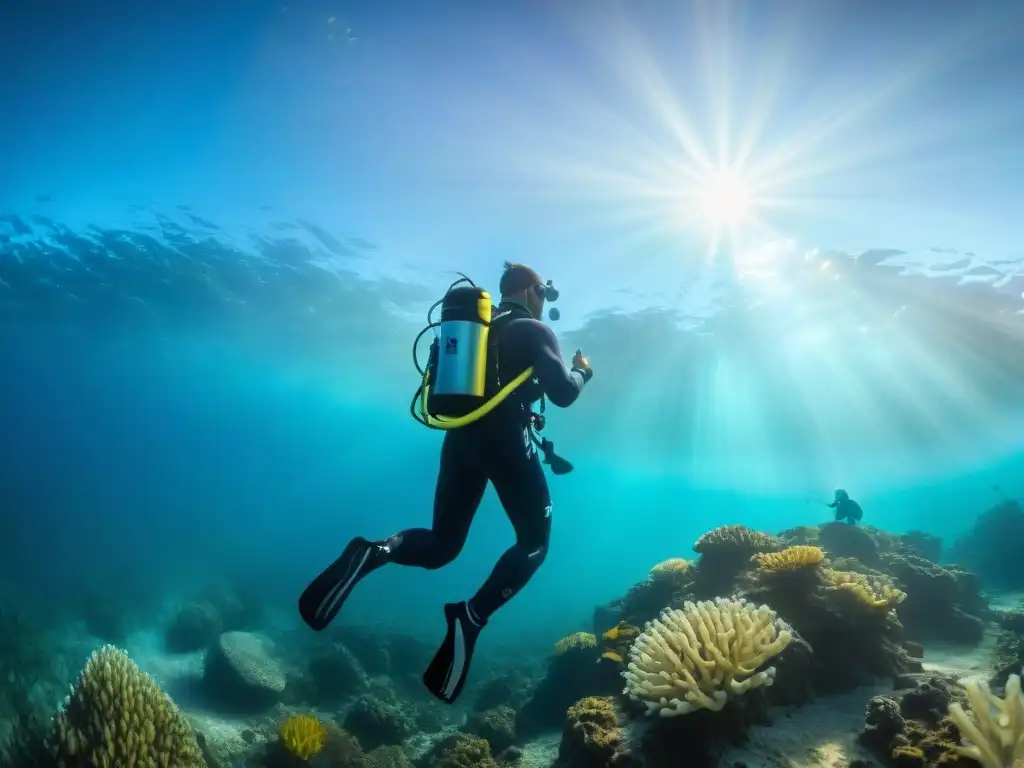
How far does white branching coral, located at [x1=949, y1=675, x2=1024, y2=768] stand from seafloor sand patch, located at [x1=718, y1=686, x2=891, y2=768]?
87 cm

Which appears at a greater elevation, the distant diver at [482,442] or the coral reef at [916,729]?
the distant diver at [482,442]

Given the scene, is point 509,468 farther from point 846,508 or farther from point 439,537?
point 846,508

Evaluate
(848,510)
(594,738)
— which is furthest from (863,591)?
(848,510)

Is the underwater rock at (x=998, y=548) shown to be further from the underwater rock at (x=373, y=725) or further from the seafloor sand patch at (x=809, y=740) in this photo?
the underwater rock at (x=373, y=725)

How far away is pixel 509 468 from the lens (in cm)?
399

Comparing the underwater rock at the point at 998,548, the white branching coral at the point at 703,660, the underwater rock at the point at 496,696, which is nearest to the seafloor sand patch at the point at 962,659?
the white branching coral at the point at 703,660

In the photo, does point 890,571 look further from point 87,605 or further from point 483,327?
point 87,605

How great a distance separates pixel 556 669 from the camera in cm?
848

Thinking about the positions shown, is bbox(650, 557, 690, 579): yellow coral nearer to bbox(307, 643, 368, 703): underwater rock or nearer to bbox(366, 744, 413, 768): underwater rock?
bbox(366, 744, 413, 768): underwater rock

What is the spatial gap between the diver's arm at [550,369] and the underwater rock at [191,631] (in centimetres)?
1913

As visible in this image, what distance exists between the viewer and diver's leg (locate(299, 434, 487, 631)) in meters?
3.60

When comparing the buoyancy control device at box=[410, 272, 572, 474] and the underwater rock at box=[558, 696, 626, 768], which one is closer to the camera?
the buoyancy control device at box=[410, 272, 572, 474]

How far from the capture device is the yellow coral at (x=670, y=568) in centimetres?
878

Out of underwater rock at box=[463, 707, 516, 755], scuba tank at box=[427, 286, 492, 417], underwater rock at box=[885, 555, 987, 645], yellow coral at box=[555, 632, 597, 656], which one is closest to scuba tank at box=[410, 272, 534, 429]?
scuba tank at box=[427, 286, 492, 417]
